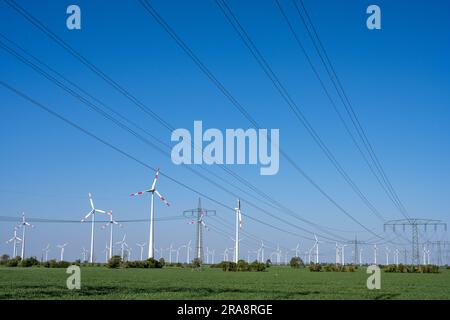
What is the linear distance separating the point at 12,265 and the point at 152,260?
113ft

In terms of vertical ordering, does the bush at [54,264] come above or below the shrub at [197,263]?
below

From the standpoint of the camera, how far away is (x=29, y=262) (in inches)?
5610

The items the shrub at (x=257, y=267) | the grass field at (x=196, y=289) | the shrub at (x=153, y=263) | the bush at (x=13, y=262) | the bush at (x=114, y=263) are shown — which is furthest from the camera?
the bush at (x=13, y=262)

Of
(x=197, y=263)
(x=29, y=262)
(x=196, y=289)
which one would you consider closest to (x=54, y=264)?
(x=29, y=262)

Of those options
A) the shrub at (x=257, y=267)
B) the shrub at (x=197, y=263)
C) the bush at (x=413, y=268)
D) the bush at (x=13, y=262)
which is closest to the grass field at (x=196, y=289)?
the shrub at (x=197, y=263)

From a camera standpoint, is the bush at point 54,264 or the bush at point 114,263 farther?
the bush at point 54,264

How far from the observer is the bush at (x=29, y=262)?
461 ft

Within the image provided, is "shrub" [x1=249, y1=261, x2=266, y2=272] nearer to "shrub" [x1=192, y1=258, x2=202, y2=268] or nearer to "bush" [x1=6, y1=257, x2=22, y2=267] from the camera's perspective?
"shrub" [x1=192, y1=258, x2=202, y2=268]

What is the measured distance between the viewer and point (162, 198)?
113 m

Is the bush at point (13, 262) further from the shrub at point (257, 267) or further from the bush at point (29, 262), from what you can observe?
the shrub at point (257, 267)
